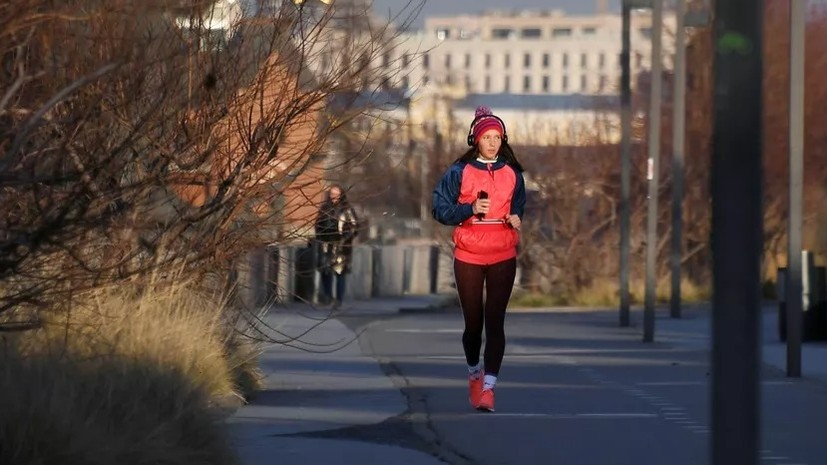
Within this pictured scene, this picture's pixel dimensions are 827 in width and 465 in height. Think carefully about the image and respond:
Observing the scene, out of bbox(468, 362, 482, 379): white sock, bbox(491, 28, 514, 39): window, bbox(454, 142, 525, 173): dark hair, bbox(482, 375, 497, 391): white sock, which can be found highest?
bbox(491, 28, 514, 39): window

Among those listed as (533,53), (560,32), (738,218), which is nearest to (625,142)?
(738,218)

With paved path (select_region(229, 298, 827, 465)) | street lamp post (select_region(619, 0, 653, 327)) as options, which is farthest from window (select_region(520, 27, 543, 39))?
paved path (select_region(229, 298, 827, 465))

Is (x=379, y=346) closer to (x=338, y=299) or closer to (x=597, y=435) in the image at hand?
(x=338, y=299)

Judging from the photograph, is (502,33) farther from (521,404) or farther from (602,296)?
(521,404)

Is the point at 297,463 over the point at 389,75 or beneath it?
beneath

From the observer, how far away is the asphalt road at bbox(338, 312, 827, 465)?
8820mm

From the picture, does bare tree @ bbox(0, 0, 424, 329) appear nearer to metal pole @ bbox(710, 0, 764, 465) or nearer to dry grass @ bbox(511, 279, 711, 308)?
metal pole @ bbox(710, 0, 764, 465)

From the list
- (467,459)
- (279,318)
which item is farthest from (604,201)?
(467,459)

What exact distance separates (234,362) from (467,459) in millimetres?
2648

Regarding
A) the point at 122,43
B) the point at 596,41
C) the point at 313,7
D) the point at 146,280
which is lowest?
the point at 146,280

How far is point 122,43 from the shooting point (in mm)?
7996

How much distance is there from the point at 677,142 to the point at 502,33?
16216 centimetres

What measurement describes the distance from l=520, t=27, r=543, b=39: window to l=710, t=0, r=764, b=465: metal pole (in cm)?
17588

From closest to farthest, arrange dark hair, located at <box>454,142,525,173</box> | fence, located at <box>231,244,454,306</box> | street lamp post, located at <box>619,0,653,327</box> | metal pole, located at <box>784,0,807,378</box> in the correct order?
dark hair, located at <box>454,142,525,173</box>
metal pole, located at <box>784,0,807,378</box>
street lamp post, located at <box>619,0,653,327</box>
fence, located at <box>231,244,454,306</box>
